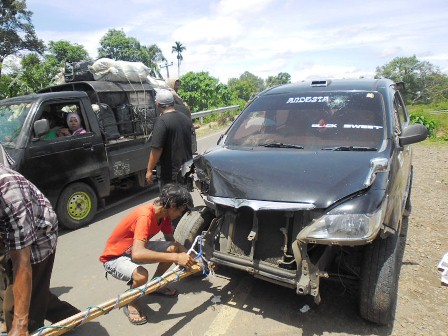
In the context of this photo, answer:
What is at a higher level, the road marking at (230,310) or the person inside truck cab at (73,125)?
the person inside truck cab at (73,125)

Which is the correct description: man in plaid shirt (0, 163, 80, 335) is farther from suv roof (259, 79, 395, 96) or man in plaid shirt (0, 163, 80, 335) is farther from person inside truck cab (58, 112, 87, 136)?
person inside truck cab (58, 112, 87, 136)

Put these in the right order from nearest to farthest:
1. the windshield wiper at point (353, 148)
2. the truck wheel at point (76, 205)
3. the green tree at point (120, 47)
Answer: the windshield wiper at point (353, 148)
the truck wheel at point (76, 205)
the green tree at point (120, 47)

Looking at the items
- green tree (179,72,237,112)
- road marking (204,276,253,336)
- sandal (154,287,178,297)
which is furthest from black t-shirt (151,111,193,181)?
green tree (179,72,237,112)

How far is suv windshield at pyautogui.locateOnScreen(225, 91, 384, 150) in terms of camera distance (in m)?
3.42

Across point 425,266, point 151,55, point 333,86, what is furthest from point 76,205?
point 151,55

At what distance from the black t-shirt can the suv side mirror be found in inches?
87.8

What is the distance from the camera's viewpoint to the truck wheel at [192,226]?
3480 millimetres

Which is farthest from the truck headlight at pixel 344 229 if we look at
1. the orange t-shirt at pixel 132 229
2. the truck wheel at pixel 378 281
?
the orange t-shirt at pixel 132 229

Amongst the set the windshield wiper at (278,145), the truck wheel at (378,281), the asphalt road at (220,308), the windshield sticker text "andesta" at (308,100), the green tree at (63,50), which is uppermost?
the green tree at (63,50)

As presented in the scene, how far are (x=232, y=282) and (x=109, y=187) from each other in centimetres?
298

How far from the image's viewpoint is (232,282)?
3.57 m

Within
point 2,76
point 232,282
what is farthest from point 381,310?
point 2,76

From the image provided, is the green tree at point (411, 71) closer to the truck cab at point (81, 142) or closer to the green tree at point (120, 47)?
→ the green tree at point (120, 47)

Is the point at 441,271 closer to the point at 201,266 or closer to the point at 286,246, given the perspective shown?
the point at 286,246
